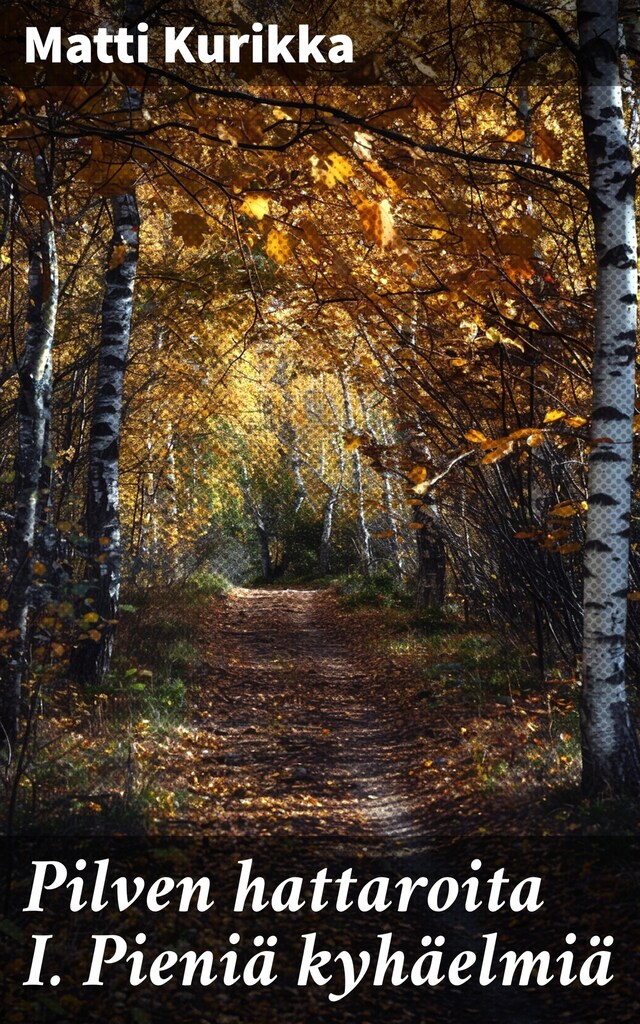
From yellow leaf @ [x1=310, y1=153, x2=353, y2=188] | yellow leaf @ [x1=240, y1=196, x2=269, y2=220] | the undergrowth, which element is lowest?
the undergrowth

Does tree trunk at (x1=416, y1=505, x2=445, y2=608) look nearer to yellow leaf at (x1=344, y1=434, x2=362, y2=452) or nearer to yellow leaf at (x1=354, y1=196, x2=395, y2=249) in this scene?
yellow leaf at (x1=344, y1=434, x2=362, y2=452)

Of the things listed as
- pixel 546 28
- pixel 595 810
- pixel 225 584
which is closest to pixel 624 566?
pixel 595 810

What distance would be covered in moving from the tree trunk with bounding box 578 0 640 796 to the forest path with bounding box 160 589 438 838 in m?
1.70

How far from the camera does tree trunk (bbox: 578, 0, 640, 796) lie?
508cm

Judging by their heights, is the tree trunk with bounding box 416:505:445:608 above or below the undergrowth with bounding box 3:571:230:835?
above

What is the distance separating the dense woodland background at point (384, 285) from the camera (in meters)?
3.70

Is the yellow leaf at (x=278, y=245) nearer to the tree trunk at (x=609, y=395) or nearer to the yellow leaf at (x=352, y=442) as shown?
the tree trunk at (x=609, y=395)

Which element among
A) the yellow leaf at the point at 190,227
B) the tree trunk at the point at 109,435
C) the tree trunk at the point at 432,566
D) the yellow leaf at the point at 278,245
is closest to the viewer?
the yellow leaf at the point at 278,245

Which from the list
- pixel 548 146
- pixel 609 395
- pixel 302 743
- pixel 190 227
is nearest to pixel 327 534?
pixel 302 743

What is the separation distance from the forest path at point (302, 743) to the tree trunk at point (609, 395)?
5.57 feet

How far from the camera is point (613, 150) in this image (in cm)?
509

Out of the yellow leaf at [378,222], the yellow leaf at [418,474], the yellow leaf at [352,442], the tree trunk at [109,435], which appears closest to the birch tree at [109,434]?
the tree trunk at [109,435]

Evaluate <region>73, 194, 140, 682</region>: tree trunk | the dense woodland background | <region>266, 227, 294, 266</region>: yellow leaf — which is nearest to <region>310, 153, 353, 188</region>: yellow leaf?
the dense woodland background

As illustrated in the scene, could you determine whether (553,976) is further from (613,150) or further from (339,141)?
(613,150)
